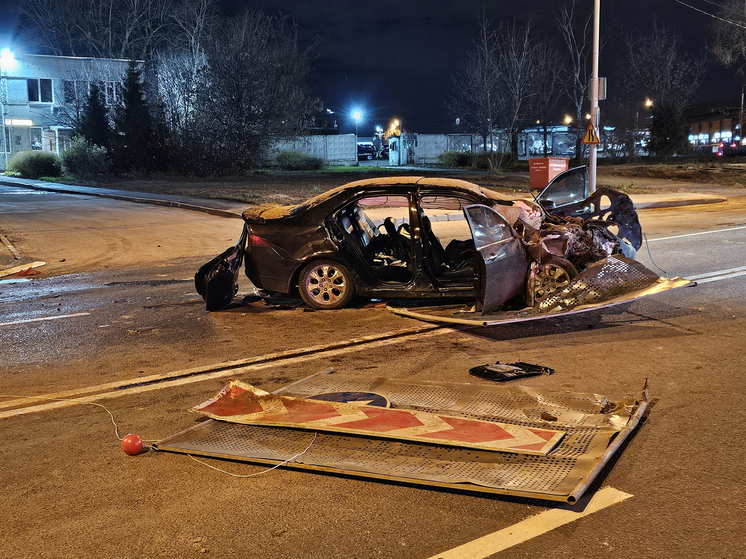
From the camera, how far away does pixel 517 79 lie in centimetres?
3778

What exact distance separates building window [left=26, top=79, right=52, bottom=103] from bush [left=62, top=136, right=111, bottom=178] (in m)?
13.1

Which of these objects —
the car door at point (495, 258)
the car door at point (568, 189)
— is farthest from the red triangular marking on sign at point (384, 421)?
the car door at point (568, 189)

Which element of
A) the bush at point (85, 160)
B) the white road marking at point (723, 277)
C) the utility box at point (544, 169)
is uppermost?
the bush at point (85, 160)

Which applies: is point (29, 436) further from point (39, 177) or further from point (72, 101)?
point (72, 101)

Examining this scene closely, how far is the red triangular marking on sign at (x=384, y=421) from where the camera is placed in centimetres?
454

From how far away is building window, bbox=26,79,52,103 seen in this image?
48.7 metres

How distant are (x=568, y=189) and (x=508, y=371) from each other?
5072 mm

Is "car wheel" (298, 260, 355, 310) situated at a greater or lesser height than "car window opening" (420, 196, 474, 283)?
lesser

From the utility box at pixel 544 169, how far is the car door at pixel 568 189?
41.8ft

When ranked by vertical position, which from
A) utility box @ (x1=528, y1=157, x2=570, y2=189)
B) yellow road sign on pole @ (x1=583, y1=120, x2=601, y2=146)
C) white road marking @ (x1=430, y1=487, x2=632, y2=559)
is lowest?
white road marking @ (x1=430, y1=487, x2=632, y2=559)

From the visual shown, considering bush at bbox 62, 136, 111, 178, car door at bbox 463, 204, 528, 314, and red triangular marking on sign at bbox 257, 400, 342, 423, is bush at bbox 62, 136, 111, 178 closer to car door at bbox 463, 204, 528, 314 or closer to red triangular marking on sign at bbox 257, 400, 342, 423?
car door at bbox 463, 204, 528, 314

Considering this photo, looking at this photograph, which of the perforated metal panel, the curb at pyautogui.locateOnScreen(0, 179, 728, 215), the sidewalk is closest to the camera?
the perforated metal panel

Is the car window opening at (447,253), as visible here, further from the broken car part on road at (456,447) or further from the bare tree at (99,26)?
the bare tree at (99,26)

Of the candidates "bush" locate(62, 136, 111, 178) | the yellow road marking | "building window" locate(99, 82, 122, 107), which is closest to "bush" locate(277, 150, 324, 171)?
"bush" locate(62, 136, 111, 178)
